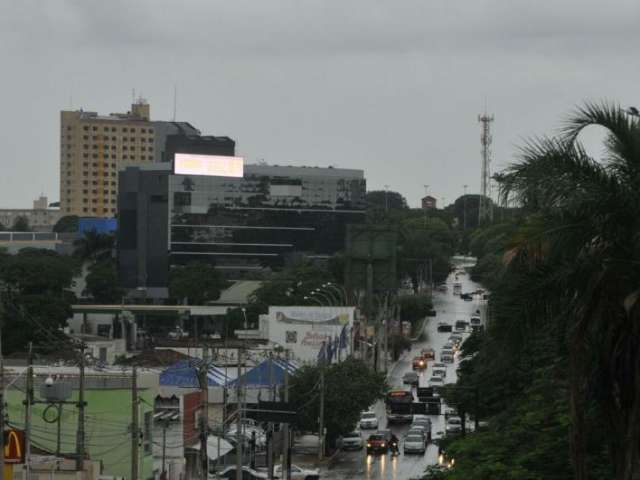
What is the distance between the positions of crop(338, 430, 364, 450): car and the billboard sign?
22503 mm

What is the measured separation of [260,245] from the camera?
177250mm

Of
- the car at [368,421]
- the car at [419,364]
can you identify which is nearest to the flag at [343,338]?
the car at [368,421]

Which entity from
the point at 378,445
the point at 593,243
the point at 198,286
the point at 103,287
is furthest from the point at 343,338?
the point at 593,243

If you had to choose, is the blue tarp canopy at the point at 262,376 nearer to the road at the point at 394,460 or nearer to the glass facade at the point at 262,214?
the road at the point at 394,460

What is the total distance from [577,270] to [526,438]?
748 cm

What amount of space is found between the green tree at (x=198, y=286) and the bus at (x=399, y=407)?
249 feet

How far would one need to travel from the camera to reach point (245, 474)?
51.4 meters

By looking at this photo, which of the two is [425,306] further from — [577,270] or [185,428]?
[577,270]

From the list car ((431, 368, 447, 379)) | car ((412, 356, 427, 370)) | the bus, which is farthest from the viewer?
car ((412, 356, 427, 370))

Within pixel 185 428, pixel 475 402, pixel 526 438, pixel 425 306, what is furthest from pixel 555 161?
pixel 425 306

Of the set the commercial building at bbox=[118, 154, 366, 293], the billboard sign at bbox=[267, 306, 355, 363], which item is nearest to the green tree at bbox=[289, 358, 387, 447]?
the billboard sign at bbox=[267, 306, 355, 363]

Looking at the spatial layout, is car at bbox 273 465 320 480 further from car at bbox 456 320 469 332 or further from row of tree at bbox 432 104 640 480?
car at bbox 456 320 469 332

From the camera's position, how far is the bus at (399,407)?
77.7m

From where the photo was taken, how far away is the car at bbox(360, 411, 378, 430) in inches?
2955
